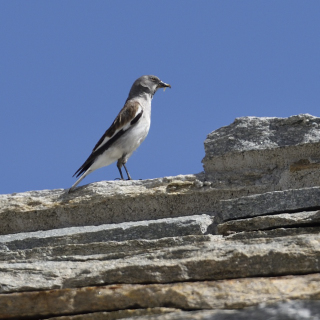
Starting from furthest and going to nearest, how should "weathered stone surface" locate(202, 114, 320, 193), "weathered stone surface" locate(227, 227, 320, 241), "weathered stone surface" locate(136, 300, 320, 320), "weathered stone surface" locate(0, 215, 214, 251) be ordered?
"weathered stone surface" locate(202, 114, 320, 193) < "weathered stone surface" locate(0, 215, 214, 251) < "weathered stone surface" locate(227, 227, 320, 241) < "weathered stone surface" locate(136, 300, 320, 320)

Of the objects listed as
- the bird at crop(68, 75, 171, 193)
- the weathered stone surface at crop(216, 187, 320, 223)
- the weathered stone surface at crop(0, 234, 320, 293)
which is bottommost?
the weathered stone surface at crop(0, 234, 320, 293)

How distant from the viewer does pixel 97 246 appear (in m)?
3.76

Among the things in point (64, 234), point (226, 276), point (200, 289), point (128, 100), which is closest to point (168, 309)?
point (200, 289)

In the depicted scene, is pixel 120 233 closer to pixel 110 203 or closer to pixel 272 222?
pixel 110 203

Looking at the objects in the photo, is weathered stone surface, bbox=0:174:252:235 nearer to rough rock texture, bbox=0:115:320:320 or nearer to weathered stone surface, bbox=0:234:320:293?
rough rock texture, bbox=0:115:320:320

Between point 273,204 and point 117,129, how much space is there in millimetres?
4418

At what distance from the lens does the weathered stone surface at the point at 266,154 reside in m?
4.27

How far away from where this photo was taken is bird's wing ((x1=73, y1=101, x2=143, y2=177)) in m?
7.56

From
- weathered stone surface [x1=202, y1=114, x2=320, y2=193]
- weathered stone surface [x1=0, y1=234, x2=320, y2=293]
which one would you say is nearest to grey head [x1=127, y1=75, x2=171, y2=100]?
weathered stone surface [x1=202, y1=114, x2=320, y2=193]

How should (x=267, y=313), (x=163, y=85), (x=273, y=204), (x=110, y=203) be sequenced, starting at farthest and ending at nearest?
(x=163, y=85), (x=110, y=203), (x=273, y=204), (x=267, y=313)

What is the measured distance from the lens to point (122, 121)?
26.3 feet

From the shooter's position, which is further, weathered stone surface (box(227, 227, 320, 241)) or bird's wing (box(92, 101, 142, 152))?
bird's wing (box(92, 101, 142, 152))

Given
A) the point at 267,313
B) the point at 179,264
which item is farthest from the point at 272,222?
the point at 267,313

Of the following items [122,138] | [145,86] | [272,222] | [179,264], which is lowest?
[179,264]
